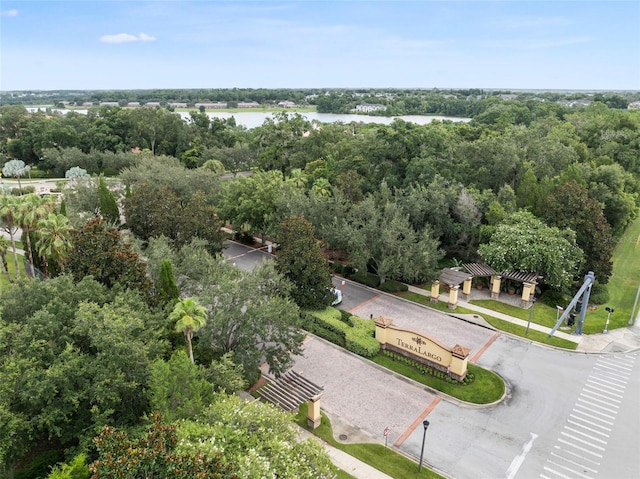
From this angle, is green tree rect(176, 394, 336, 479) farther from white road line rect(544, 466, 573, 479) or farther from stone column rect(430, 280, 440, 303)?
stone column rect(430, 280, 440, 303)

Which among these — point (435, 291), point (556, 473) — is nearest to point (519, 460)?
point (556, 473)

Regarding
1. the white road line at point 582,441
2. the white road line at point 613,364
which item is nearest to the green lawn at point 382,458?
the white road line at point 582,441

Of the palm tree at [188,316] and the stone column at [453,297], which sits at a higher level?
the palm tree at [188,316]

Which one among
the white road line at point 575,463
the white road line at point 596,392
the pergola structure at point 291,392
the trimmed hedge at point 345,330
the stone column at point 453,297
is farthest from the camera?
the stone column at point 453,297

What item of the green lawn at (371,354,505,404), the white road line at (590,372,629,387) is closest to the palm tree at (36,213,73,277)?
the green lawn at (371,354,505,404)

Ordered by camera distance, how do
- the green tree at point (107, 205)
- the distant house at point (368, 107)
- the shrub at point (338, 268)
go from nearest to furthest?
the shrub at point (338, 268), the green tree at point (107, 205), the distant house at point (368, 107)

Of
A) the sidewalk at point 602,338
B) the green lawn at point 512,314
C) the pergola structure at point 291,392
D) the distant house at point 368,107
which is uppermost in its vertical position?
the distant house at point 368,107

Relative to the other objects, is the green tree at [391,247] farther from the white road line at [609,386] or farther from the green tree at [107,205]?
the green tree at [107,205]
